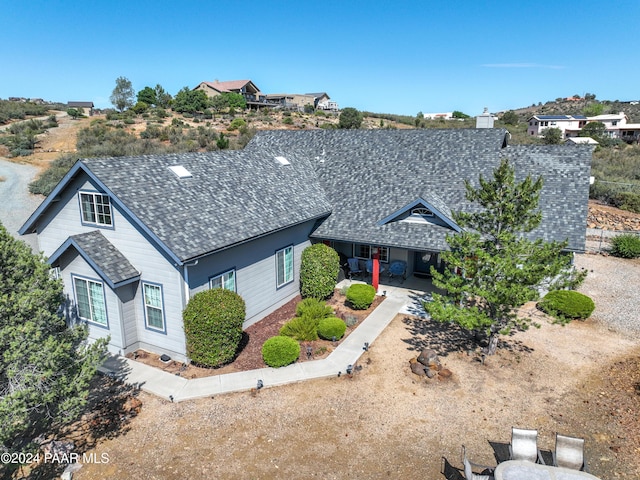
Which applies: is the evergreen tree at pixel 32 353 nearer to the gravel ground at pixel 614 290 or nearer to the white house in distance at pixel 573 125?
the gravel ground at pixel 614 290

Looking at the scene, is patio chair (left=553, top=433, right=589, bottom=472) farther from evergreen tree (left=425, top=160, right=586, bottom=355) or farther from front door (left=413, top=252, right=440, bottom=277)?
front door (left=413, top=252, right=440, bottom=277)

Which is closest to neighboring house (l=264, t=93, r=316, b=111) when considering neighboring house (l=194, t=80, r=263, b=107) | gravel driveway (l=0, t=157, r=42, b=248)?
neighboring house (l=194, t=80, r=263, b=107)

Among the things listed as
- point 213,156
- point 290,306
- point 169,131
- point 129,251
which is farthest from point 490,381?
point 169,131

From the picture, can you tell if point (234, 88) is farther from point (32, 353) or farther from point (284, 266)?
point (32, 353)

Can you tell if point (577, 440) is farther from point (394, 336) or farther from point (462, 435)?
point (394, 336)

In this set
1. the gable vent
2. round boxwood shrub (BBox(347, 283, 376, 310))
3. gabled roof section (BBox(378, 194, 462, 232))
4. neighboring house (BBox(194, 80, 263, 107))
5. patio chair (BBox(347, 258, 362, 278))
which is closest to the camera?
round boxwood shrub (BBox(347, 283, 376, 310))

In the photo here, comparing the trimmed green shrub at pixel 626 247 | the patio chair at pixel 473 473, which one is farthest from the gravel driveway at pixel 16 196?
the trimmed green shrub at pixel 626 247
